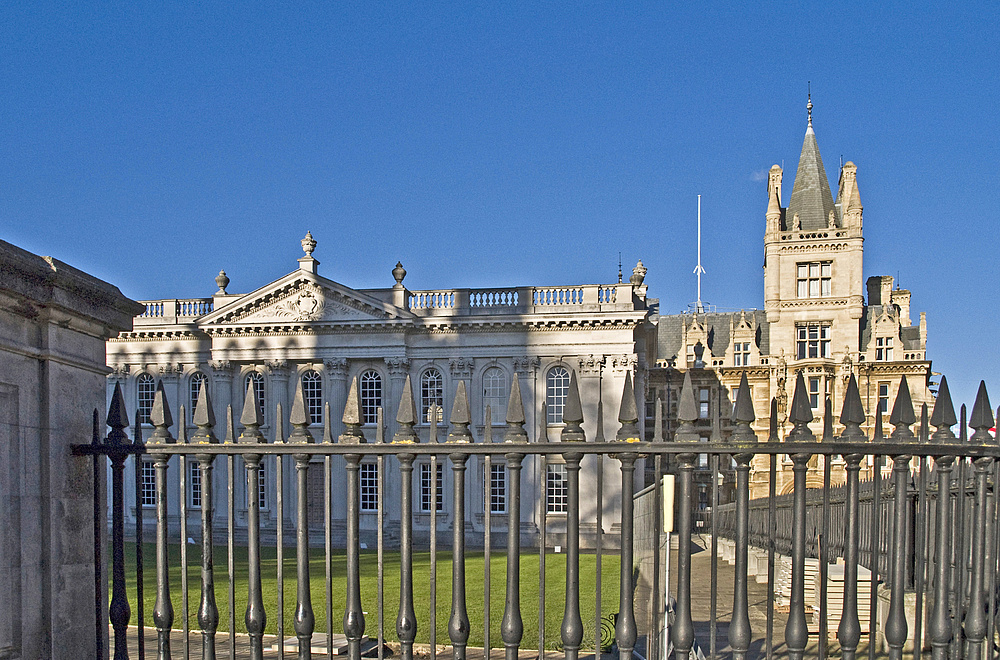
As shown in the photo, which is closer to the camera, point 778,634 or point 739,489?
point 739,489

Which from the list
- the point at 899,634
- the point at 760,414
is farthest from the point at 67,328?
the point at 760,414

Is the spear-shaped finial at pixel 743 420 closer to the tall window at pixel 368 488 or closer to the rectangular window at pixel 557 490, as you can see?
the rectangular window at pixel 557 490

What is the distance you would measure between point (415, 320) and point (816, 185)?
28344mm

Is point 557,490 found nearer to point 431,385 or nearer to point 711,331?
point 431,385

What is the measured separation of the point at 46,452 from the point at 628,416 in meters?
2.80

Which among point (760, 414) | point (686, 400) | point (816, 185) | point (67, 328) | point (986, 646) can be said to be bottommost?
point (760, 414)

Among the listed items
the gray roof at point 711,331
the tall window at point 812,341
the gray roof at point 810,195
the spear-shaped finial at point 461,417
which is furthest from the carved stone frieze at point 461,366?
the spear-shaped finial at point 461,417

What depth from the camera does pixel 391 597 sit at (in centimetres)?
1853

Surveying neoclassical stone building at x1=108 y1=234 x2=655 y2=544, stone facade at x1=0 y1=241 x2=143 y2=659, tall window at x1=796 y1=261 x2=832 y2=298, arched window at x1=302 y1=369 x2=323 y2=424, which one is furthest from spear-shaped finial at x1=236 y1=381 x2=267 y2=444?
tall window at x1=796 y1=261 x2=832 y2=298

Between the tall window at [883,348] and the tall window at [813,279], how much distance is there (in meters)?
4.10

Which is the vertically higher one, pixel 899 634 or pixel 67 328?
pixel 67 328

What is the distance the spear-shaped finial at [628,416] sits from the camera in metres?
3.96

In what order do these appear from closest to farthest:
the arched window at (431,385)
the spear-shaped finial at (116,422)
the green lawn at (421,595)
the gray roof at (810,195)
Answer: the spear-shaped finial at (116,422)
the green lawn at (421,595)
the arched window at (431,385)
the gray roof at (810,195)

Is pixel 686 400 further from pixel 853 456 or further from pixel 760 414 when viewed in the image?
pixel 760 414
